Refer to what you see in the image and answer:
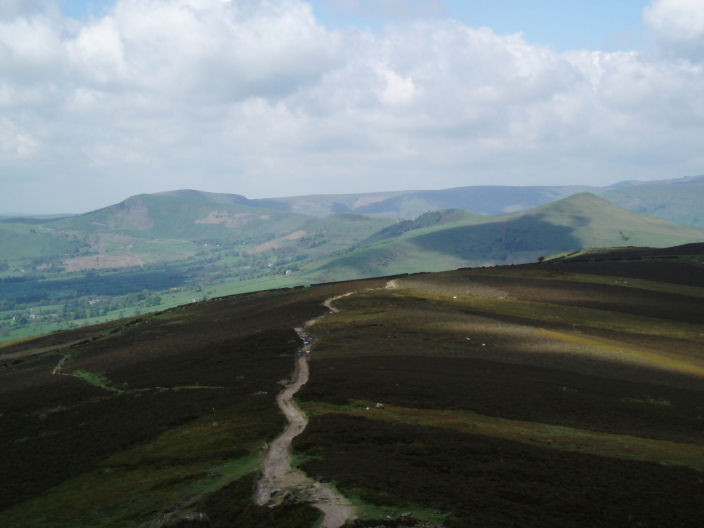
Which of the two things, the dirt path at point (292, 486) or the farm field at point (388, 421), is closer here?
the dirt path at point (292, 486)

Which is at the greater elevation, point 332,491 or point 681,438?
point 332,491

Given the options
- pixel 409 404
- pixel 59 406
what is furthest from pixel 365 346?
pixel 59 406

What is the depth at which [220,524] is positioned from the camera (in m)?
29.0

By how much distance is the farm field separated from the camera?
32469mm

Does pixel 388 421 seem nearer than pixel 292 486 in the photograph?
No

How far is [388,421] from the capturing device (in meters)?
48.6

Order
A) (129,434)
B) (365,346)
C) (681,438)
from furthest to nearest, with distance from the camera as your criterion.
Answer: (365,346)
(129,434)
(681,438)

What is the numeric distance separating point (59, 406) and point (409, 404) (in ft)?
153

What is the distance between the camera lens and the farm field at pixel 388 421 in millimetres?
32469

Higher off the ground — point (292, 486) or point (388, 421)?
point (292, 486)

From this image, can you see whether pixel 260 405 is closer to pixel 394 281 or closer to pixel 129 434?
pixel 129 434

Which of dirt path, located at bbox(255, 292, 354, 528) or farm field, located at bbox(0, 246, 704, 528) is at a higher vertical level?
dirt path, located at bbox(255, 292, 354, 528)

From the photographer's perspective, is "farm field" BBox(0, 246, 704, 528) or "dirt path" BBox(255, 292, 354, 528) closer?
"dirt path" BBox(255, 292, 354, 528)

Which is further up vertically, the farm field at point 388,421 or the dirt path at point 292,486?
the dirt path at point 292,486
